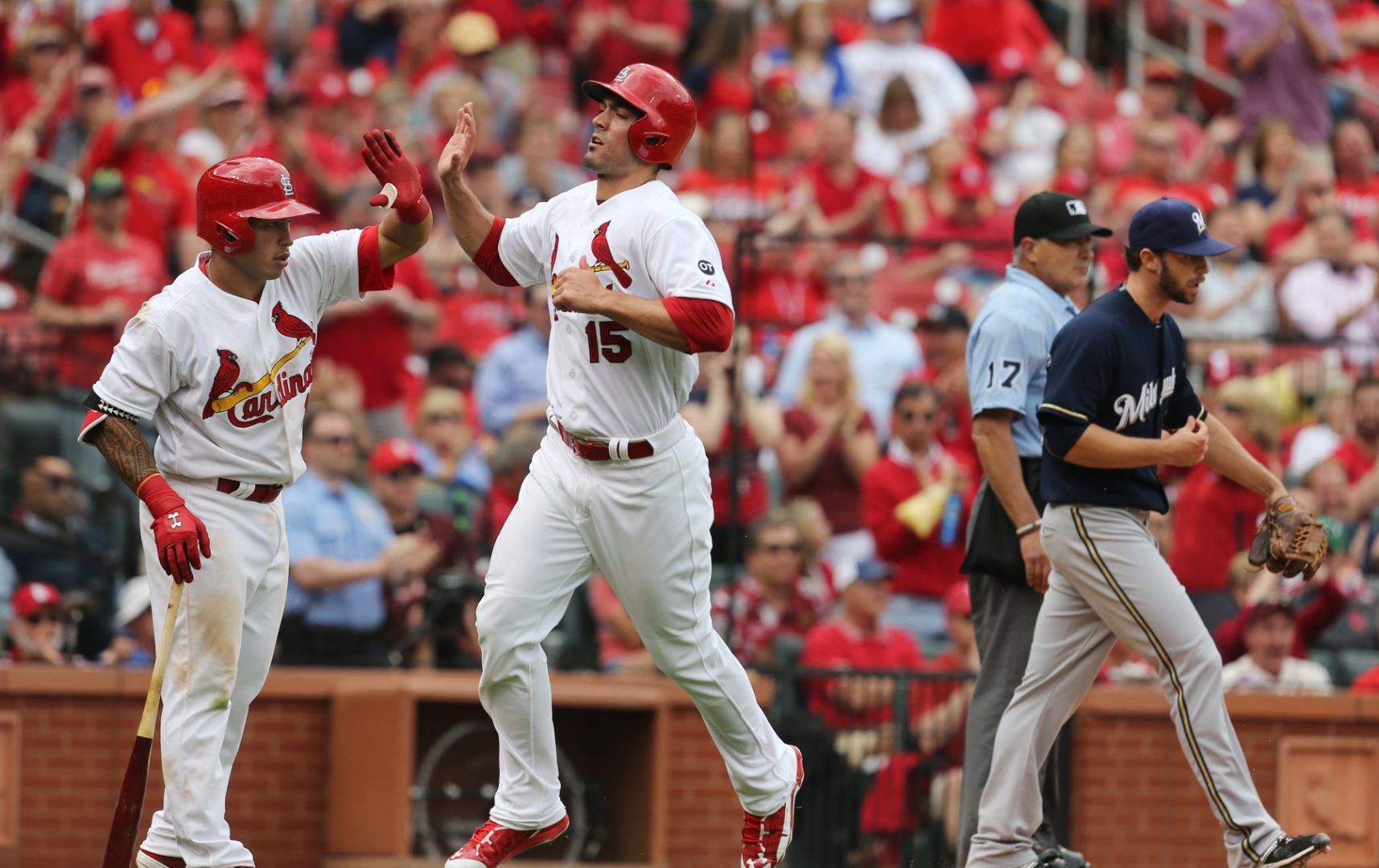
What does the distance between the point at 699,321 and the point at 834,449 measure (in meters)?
5.47

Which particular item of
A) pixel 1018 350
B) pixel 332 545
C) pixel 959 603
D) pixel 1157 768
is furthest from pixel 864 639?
pixel 1018 350

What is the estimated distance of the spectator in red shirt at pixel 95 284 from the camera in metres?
11.1

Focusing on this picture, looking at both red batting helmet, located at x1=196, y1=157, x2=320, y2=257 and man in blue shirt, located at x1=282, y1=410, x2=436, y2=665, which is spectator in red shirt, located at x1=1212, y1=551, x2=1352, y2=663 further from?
red batting helmet, located at x1=196, y1=157, x2=320, y2=257

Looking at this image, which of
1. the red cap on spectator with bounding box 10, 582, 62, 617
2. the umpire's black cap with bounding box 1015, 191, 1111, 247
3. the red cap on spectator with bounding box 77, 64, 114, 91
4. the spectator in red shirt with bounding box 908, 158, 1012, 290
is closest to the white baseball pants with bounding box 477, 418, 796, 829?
the umpire's black cap with bounding box 1015, 191, 1111, 247

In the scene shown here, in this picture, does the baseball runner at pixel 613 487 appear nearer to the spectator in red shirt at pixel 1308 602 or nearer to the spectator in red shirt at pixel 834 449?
the spectator in red shirt at pixel 1308 602

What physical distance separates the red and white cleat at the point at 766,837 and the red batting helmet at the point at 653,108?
214 cm

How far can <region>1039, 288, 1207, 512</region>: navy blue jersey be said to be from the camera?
687 centimetres

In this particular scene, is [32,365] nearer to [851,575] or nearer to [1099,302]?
[851,575]

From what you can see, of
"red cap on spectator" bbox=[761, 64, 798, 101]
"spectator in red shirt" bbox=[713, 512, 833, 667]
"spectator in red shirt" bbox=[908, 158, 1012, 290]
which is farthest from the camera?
"red cap on spectator" bbox=[761, 64, 798, 101]

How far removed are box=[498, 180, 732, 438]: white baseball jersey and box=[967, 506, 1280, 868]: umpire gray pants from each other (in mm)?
1529

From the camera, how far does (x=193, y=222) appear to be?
1251cm

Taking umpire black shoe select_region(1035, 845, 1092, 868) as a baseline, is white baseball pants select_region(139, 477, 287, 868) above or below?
above

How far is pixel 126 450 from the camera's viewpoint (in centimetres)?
660

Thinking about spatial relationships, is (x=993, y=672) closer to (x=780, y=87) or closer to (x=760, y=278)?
(x=760, y=278)
